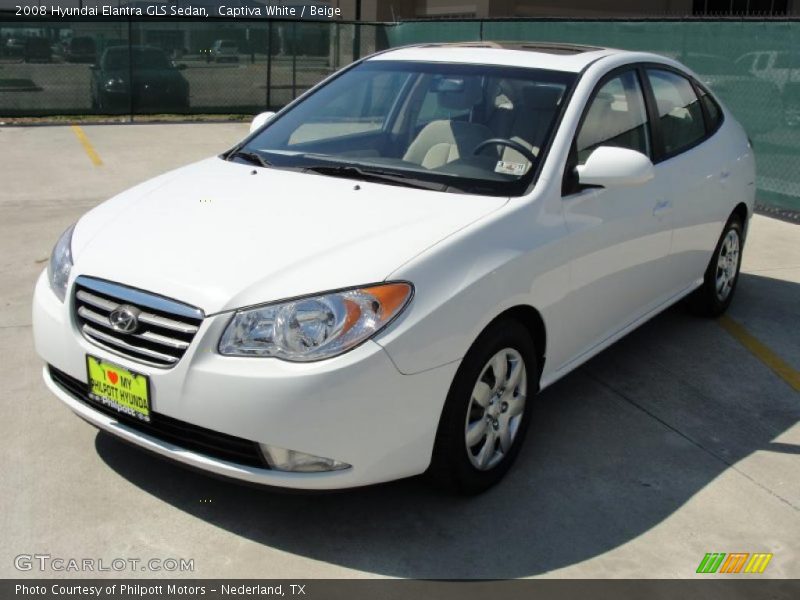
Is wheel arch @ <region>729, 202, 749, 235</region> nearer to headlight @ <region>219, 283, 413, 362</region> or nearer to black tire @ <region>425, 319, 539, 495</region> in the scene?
black tire @ <region>425, 319, 539, 495</region>

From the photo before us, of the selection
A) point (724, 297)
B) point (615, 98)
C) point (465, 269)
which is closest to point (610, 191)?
point (615, 98)

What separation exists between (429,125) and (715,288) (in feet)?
7.85

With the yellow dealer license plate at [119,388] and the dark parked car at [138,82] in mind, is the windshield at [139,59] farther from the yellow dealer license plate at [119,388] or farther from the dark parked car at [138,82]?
the yellow dealer license plate at [119,388]

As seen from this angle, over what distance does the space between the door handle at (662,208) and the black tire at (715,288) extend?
1018 mm

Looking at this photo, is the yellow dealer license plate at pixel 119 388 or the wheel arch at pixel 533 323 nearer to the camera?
the yellow dealer license plate at pixel 119 388

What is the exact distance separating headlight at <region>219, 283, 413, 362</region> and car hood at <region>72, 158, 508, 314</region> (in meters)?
0.05

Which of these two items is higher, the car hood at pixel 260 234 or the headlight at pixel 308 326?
the car hood at pixel 260 234

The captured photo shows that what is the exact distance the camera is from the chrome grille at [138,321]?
3148mm

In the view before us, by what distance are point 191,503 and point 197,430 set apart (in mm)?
527

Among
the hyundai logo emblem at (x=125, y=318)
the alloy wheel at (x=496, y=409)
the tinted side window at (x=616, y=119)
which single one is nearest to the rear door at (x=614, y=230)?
the tinted side window at (x=616, y=119)

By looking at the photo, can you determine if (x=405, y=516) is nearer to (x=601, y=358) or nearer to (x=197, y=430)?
(x=197, y=430)

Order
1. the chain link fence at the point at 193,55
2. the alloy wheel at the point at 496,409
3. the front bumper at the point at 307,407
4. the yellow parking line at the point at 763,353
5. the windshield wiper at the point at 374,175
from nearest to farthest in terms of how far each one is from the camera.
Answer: the front bumper at the point at 307,407
the alloy wheel at the point at 496,409
the windshield wiper at the point at 374,175
the yellow parking line at the point at 763,353
the chain link fence at the point at 193,55

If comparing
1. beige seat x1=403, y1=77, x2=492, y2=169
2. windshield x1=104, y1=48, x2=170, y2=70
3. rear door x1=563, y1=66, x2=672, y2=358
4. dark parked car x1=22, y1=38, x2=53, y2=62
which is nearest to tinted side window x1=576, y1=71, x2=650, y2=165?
rear door x1=563, y1=66, x2=672, y2=358

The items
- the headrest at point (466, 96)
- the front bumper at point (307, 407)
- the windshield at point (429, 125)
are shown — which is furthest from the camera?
the headrest at point (466, 96)
